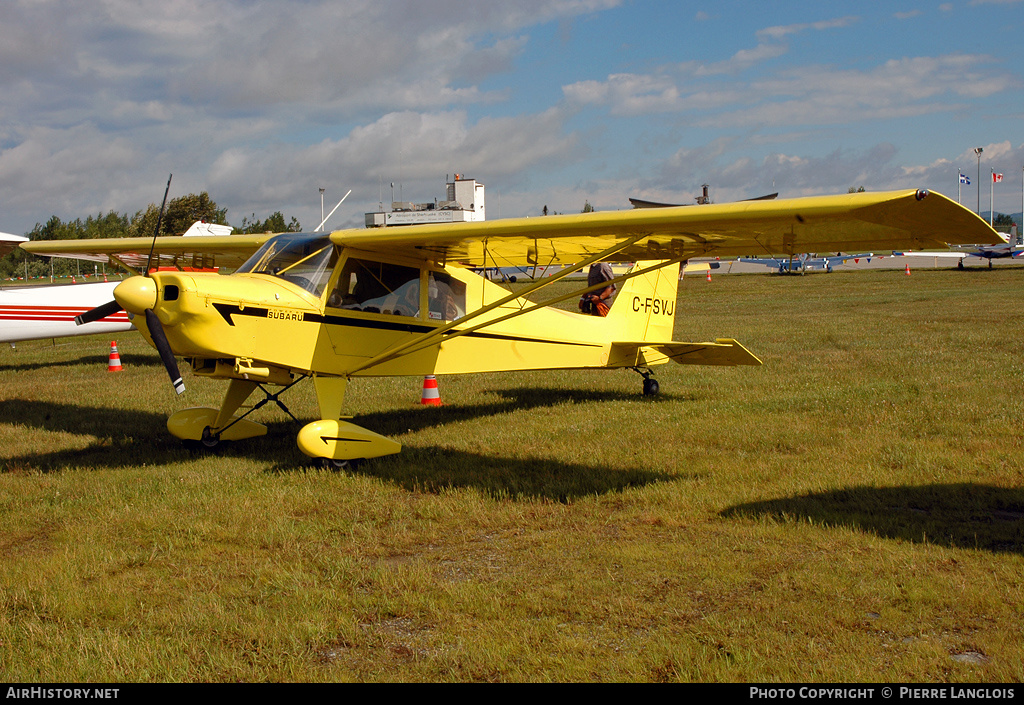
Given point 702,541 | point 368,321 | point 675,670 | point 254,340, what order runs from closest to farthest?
point 675,670, point 702,541, point 254,340, point 368,321

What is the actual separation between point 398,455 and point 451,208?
74498mm

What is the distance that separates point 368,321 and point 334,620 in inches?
172

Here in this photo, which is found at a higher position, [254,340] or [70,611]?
[254,340]

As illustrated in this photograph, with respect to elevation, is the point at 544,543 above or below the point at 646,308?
below

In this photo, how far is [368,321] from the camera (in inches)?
318

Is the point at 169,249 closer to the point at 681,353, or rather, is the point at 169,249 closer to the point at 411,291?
the point at 411,291

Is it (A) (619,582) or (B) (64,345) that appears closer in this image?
(A) (619,582)

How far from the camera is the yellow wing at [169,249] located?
995 cm

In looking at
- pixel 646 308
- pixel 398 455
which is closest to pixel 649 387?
pixel 646 308

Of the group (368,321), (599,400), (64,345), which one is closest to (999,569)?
(368,321)

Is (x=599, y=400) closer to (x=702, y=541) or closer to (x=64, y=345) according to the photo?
(x=702, y=541)

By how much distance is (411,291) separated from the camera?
849 cm
